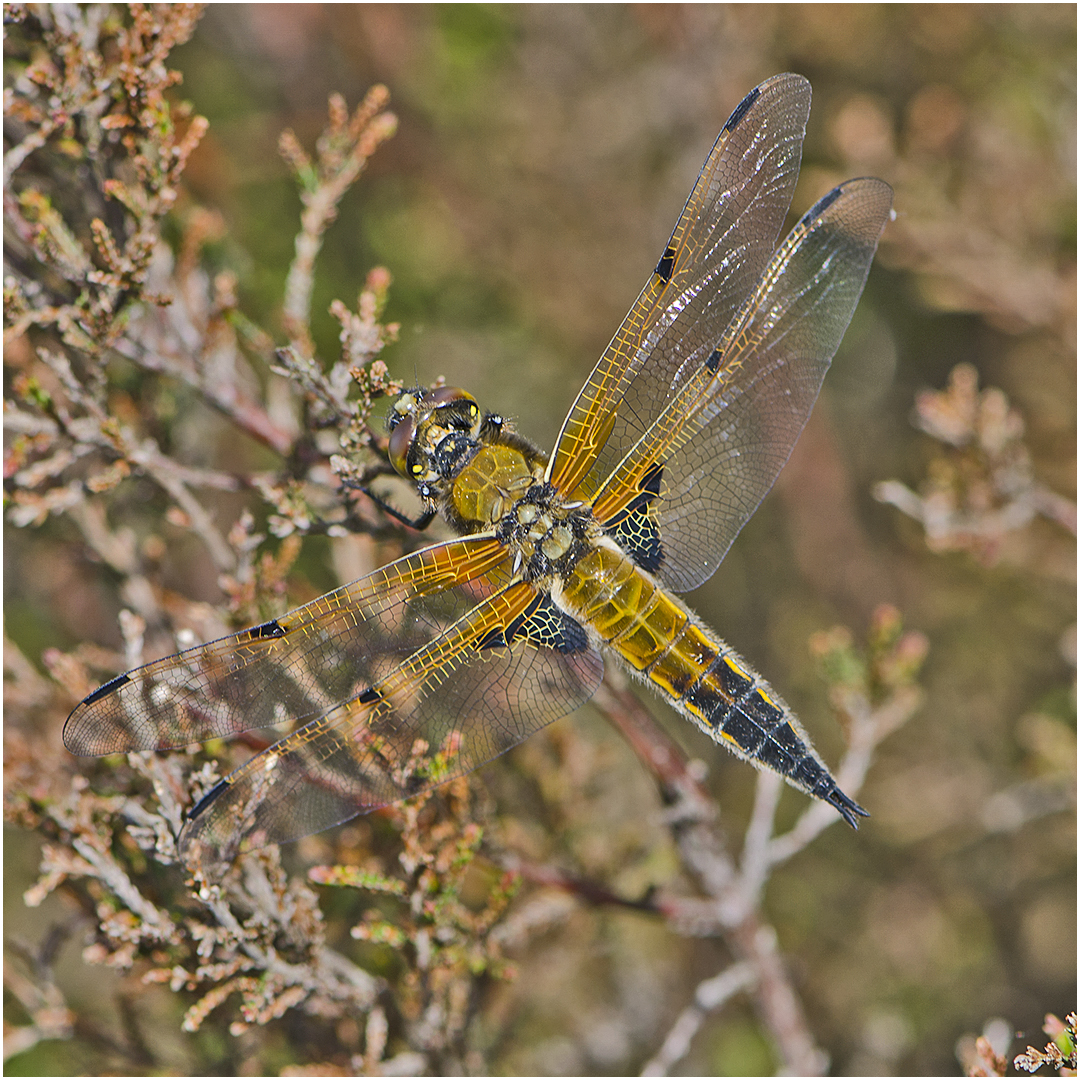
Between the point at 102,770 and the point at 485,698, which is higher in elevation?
the point at 102,770

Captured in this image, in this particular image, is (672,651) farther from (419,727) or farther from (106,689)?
(106,689)

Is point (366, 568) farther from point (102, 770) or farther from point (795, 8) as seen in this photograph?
point (795, 8)

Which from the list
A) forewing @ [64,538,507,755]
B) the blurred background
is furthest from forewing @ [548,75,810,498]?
the blurred background

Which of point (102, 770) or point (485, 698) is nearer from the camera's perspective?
point (485, 698)

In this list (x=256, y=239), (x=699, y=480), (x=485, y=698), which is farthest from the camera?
(x=256, y=239)

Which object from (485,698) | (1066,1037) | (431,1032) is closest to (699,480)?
(485,698)

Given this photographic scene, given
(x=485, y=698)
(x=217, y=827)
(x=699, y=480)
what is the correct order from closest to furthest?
1. (x=217, y=827)
2. (x=485, y=698)
3. (x=699, y=480)

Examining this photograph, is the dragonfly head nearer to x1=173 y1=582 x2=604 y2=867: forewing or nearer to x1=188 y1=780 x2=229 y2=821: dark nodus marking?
x1=173 y1=582 x2=604 y2=867: forewing
